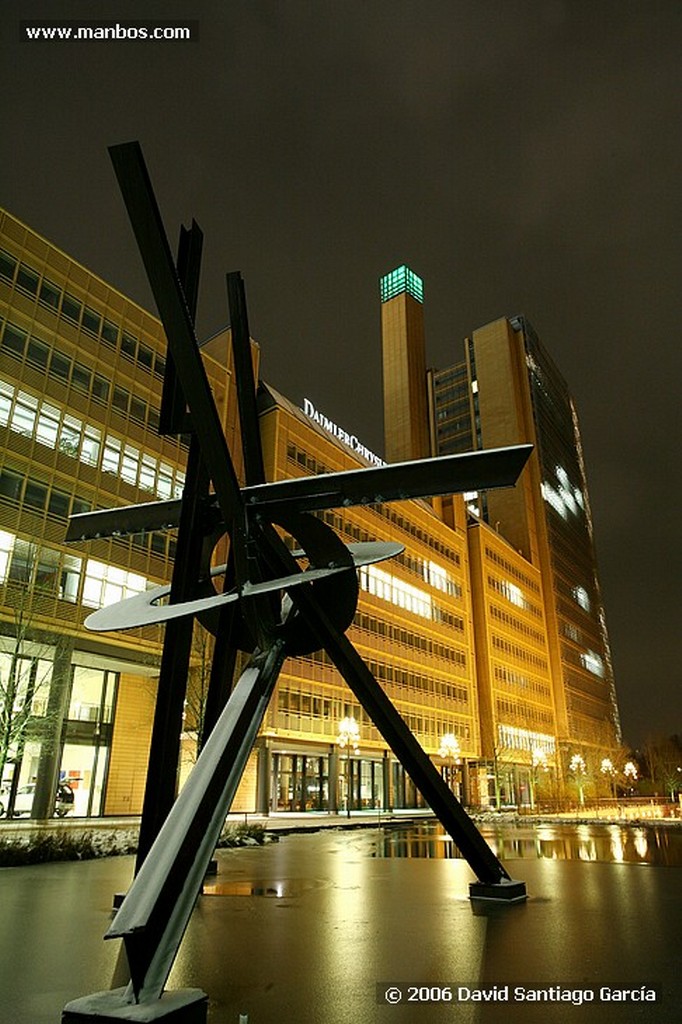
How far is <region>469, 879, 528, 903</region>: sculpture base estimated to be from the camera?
9.74 metres

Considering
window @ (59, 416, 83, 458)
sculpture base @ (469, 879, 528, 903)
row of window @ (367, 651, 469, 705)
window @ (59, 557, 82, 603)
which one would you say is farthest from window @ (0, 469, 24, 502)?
row of window @ (367, 651, 469, 705)

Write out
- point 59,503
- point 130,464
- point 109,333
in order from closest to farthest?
point 59,503 → point 130,464 → point 109,333

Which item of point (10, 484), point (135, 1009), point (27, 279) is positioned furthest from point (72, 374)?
point (135, 1009)

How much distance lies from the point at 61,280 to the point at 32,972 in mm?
A: 37492

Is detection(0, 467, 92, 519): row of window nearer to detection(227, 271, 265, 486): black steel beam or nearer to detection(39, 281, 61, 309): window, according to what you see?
detection(39, 281, 61, 309): window

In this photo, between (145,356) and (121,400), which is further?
(145,356)

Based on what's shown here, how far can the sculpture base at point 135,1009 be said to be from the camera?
14.9 ft


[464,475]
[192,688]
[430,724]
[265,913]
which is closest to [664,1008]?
[464,475]

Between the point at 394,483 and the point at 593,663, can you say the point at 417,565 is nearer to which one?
the point at 394,483

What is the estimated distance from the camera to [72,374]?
122 ft

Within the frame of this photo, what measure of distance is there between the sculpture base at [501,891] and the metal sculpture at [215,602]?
0.02m

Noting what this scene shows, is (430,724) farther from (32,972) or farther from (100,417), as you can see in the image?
(32,972)
